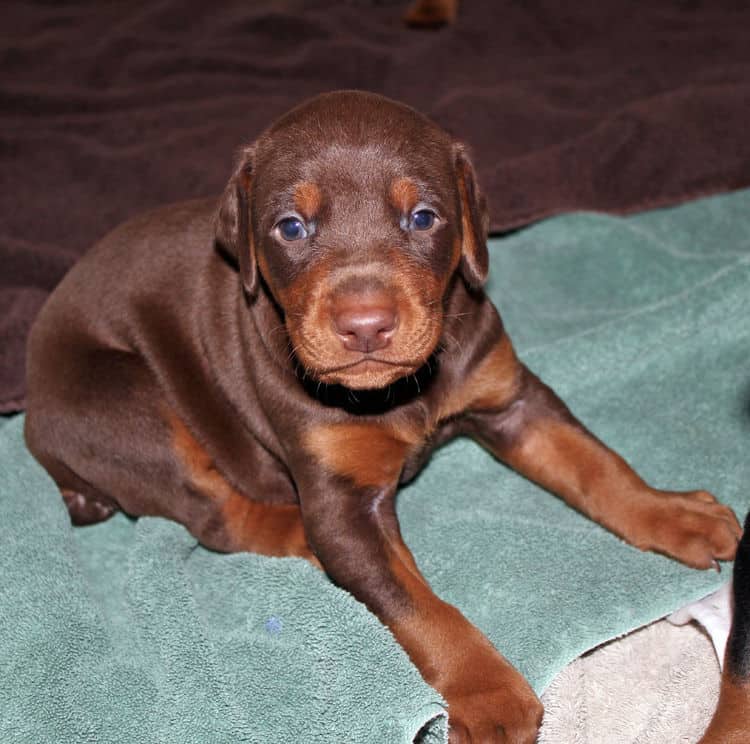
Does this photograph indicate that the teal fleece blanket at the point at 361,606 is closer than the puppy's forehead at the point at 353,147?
No

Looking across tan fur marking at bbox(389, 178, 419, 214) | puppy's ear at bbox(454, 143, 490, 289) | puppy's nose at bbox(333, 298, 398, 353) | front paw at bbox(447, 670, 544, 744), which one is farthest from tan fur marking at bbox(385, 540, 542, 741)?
tan fur marking at bbox(389, 178, 419, 214)

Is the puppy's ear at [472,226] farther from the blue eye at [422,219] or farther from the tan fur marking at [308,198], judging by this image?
the tan fur marking at [308,198]

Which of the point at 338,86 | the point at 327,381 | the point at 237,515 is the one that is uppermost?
the point at 327,381

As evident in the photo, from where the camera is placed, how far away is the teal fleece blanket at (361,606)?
300 cm

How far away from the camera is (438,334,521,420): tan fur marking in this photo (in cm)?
346

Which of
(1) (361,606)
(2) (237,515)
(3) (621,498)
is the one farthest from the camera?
(2) (237,515)

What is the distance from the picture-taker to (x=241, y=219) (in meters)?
3.22

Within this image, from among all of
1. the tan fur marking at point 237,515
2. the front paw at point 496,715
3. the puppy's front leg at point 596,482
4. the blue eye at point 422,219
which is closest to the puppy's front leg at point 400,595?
the front paw at point 496,715

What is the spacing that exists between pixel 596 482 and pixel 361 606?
928 millimetres

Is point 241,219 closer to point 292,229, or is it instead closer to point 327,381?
point 292,229

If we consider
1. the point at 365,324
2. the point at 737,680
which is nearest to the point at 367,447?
the point at 365,324

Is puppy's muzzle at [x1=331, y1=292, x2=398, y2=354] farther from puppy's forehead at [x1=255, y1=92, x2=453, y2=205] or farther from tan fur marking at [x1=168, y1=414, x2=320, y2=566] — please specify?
tan fur marking at [x1=168, y1=414, x2=320, y2=566]

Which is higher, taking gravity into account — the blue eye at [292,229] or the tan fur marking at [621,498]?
the blue eye at [292,229]

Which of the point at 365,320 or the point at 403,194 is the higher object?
the point at 403,194
